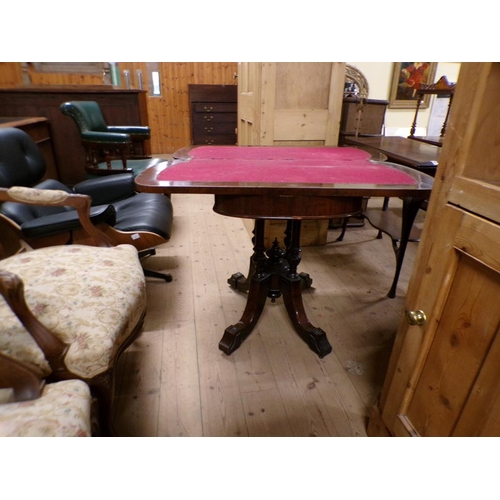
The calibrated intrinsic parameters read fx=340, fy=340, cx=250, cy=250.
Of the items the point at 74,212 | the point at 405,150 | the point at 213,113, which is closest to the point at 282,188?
the point at 74,212

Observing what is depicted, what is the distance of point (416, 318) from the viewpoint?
931mm

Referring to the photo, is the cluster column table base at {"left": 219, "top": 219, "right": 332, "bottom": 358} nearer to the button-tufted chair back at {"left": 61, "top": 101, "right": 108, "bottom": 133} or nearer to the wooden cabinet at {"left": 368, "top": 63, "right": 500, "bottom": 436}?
the wooden cabinet at {"left": 368, "top": 63, "right": 500, "bottom": 436}

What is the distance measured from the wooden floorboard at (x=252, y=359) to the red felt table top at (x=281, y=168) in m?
0.86

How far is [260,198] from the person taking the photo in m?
1.20

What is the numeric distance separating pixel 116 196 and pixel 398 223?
6.45 ft

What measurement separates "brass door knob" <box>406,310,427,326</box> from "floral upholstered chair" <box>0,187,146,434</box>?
858 millimetres

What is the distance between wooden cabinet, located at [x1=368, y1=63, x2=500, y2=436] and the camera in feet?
2.37

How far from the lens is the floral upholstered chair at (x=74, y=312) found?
0.93 metres

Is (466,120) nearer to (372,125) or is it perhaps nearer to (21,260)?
(21,260)

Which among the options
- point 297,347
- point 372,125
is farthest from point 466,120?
point 372,125

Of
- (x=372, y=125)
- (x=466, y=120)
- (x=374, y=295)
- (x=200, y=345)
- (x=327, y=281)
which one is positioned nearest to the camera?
(x=466, y=120)

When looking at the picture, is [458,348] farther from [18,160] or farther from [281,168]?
[18,160]

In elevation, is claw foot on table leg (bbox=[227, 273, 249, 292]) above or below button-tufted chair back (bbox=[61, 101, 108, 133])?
below

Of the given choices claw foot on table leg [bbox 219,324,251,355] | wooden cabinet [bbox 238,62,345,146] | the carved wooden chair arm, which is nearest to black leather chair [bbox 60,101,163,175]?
wooden cabinet [bbox 238,62,345,146]
